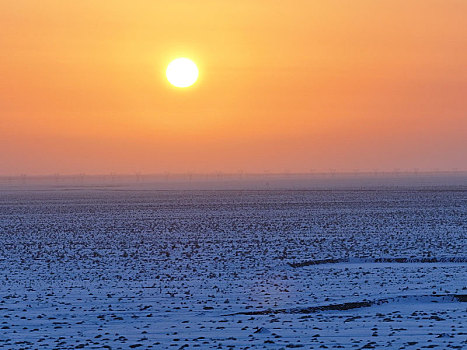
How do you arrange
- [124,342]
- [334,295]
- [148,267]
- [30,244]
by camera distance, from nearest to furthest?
1. [124,342]
2. [334,295]
3. [148,267]
4. [30,244]

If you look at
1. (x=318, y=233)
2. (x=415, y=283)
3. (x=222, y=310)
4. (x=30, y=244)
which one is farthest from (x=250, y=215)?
(x=222, y=310)

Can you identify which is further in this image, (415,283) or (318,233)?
(318,233)

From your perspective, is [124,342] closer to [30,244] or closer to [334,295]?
[334,295]

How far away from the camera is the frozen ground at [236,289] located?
18.2 m

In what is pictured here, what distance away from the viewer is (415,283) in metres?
26.5

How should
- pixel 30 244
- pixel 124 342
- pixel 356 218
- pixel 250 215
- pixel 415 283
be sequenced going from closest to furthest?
pixel 124 342
pixel 415 283
pixel 30 244
pixel 356 218
pixel 250 215

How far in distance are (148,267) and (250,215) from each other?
127 feet

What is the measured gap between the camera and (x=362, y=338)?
695 inches

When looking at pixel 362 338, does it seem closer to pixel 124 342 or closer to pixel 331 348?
pixel 331 348

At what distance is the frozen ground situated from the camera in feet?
59.7

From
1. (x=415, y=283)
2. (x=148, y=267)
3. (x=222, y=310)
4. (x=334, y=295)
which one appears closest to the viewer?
(x=222, y=310)

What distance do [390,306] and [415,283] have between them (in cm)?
456

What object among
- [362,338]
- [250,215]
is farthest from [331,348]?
[250,215]

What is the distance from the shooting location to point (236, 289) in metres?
26.0
